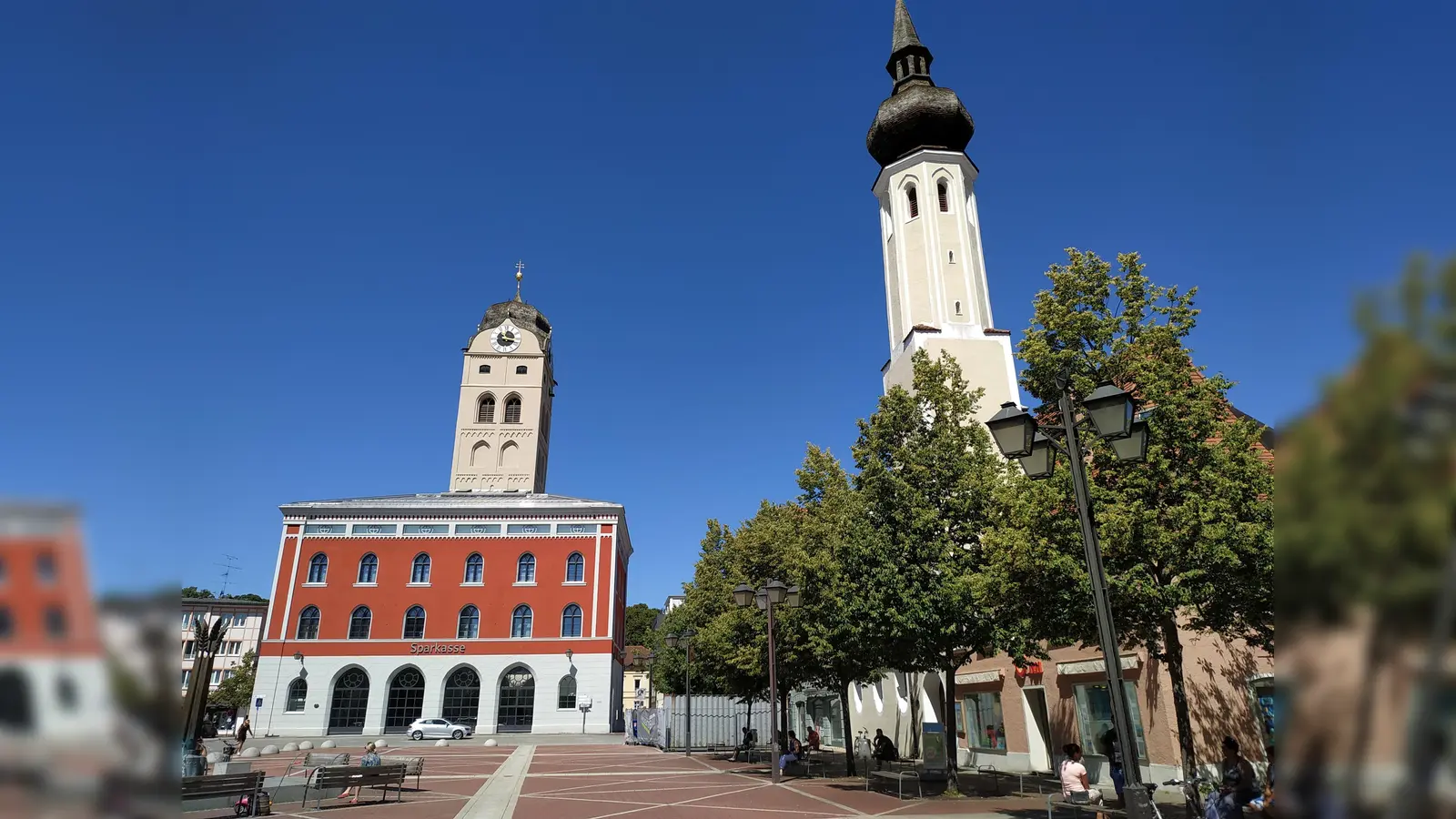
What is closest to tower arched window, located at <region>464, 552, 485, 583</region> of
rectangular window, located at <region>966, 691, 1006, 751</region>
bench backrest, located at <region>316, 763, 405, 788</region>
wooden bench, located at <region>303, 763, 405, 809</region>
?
rectangular window, located at <region>966, 691, 1006, 751</region>

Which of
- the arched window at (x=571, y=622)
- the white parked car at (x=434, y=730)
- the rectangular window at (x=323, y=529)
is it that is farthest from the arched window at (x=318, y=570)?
the arched window at (x=571, y=622)

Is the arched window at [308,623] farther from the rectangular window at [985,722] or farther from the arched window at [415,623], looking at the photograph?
the rectangular window at [985,722]

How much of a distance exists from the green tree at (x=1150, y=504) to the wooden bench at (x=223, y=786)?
12.7m

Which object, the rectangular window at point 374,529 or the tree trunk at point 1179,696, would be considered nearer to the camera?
the tree trunk at point 1179,696

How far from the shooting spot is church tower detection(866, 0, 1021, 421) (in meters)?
36.8

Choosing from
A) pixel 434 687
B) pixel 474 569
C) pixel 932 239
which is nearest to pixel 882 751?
pixel 932 239

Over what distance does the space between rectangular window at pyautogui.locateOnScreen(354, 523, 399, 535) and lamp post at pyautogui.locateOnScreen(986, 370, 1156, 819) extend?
1845 inches

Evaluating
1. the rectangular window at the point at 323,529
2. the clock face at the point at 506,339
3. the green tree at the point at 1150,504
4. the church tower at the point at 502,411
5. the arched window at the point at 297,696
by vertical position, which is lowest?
the arched window at the point at 297,696

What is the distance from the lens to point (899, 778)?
16047 mm

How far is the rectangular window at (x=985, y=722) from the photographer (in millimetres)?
24411
